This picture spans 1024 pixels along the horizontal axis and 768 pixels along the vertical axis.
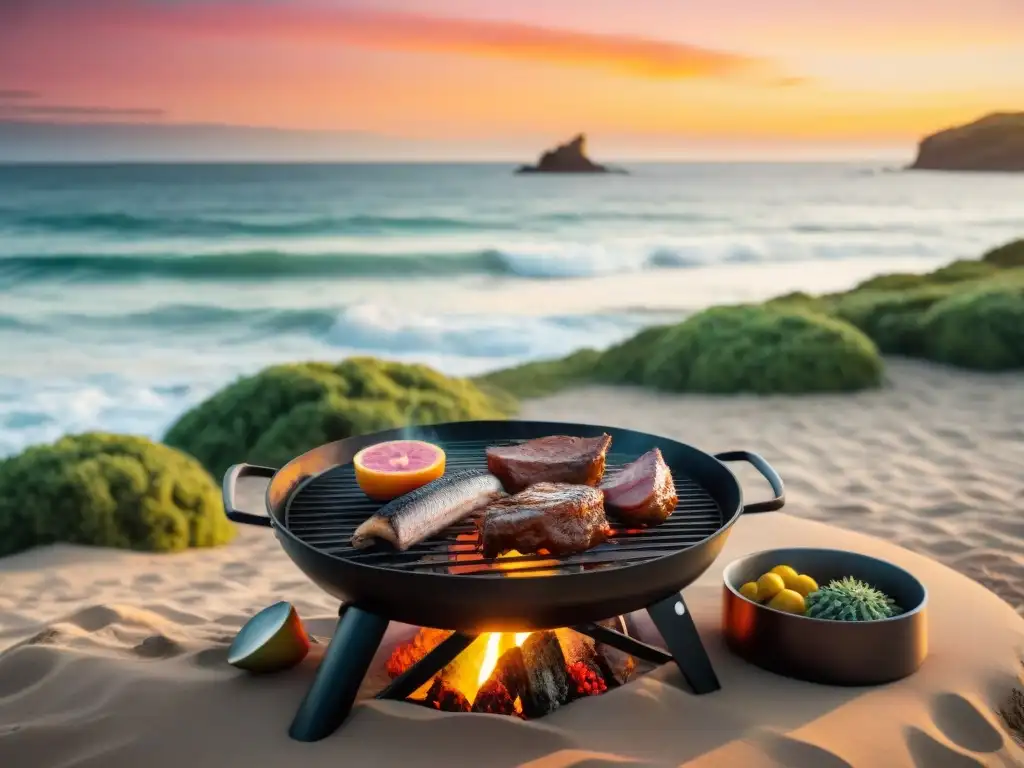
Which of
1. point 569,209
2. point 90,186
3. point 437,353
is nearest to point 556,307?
point 437,353

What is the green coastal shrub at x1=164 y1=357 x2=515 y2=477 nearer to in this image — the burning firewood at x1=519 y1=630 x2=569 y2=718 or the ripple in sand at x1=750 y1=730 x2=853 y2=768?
the burning firewood at x1=519 y1=630 x2=569 y2=718

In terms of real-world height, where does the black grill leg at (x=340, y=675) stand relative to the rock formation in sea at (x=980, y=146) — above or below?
below

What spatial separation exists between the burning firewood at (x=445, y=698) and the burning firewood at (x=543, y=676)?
191 millimetres

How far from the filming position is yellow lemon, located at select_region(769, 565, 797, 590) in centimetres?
336

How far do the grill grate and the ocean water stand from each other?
1016cm

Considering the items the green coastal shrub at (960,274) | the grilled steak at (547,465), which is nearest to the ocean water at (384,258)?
the green coastal shrub at (960,274)

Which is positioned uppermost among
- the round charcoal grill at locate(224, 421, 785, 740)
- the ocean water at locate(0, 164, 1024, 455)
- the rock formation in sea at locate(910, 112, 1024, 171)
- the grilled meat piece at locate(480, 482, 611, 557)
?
the rock formation in sea at locate(910, 112, 1024, 171)

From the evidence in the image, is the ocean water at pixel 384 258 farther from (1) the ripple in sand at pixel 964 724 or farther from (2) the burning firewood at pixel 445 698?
(1) the ripple in sand at pixel 964 724

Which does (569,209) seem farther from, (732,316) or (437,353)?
(732,316)

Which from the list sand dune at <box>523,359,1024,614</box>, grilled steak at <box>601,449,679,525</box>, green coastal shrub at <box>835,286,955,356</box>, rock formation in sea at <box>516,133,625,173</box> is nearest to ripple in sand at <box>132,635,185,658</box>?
grilled steak at <box>601,449,679,525</box>

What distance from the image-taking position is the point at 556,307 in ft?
69.8

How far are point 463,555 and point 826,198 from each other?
109 ft

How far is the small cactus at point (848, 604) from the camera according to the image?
307cm

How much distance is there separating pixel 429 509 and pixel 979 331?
886cm
